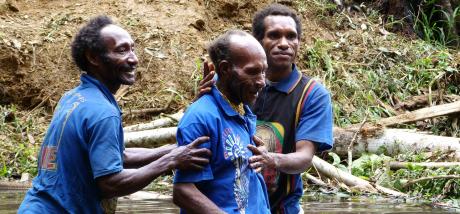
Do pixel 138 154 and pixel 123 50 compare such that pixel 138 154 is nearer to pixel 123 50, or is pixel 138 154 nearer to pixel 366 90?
pixel 123 50

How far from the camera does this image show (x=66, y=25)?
44.5 feet

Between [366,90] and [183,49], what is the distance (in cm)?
291

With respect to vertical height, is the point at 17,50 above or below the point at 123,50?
below

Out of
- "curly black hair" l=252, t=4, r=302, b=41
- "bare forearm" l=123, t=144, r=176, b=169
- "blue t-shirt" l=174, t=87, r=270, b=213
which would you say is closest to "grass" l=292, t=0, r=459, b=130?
"curly black hair" l=252, t=4, r=302, b=41

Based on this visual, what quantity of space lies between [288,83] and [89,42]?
1.09m

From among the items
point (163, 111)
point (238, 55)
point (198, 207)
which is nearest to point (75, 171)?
point (198, 207)

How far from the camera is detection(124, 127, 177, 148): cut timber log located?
9.84m

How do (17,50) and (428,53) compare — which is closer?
(17,50)

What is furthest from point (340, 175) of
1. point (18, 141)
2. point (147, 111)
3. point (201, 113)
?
point (201, 113)

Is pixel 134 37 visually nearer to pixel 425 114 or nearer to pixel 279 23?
pixel 425 114

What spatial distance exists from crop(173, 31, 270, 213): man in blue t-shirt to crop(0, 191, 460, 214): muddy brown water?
4130 millimetres

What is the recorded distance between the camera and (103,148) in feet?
11.8

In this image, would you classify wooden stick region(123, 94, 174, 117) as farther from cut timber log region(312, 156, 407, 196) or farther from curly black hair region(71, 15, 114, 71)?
curly black hair region(71, 15, 114, 71)

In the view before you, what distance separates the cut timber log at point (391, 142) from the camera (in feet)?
33.0
